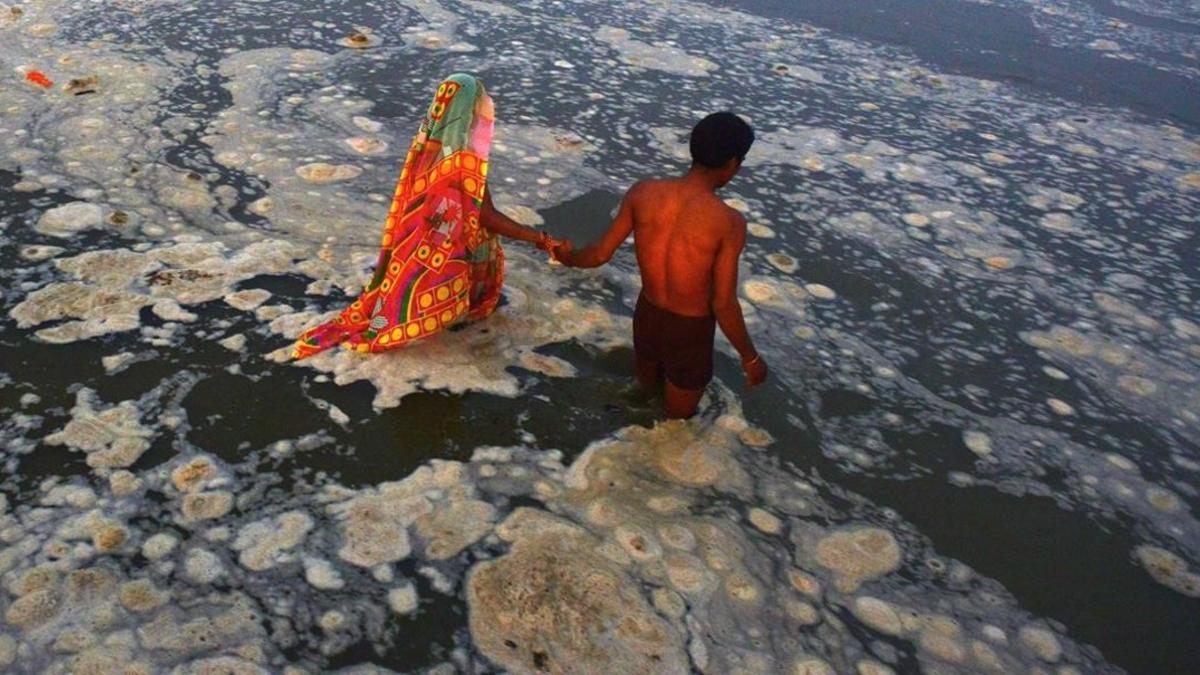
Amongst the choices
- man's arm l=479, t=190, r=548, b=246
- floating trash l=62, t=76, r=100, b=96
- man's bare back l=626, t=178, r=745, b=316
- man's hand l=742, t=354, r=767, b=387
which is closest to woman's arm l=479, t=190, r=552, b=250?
man's arm l=479, t=190, r=548, b=246

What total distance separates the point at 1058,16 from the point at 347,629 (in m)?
9.07

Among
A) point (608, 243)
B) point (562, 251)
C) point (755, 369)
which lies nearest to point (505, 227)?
point (562, 251)

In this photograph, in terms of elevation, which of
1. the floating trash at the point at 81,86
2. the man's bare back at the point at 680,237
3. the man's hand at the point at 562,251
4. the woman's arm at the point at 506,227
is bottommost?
the floating trash at the point at 81,86

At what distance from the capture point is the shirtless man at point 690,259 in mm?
2240

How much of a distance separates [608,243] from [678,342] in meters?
0.33

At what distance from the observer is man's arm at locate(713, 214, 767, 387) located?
2256mm

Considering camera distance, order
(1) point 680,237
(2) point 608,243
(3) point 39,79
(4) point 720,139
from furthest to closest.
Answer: (3) point 39,79, (2) point 608,243, (1) point 680,237, (4) point 720,139

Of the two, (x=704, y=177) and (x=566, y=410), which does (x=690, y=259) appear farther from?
(x=566, y=410)

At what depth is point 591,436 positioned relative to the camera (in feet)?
8.24

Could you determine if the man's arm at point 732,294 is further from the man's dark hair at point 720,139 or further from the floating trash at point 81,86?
the floating trash at point 81,86

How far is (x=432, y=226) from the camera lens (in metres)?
2.61

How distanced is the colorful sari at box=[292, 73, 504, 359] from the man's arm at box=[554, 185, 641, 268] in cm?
Result: 30

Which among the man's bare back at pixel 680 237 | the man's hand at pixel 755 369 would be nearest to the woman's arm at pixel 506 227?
the man's bare back at pixel 680 237

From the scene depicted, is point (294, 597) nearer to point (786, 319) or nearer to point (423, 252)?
point (423, 252)
